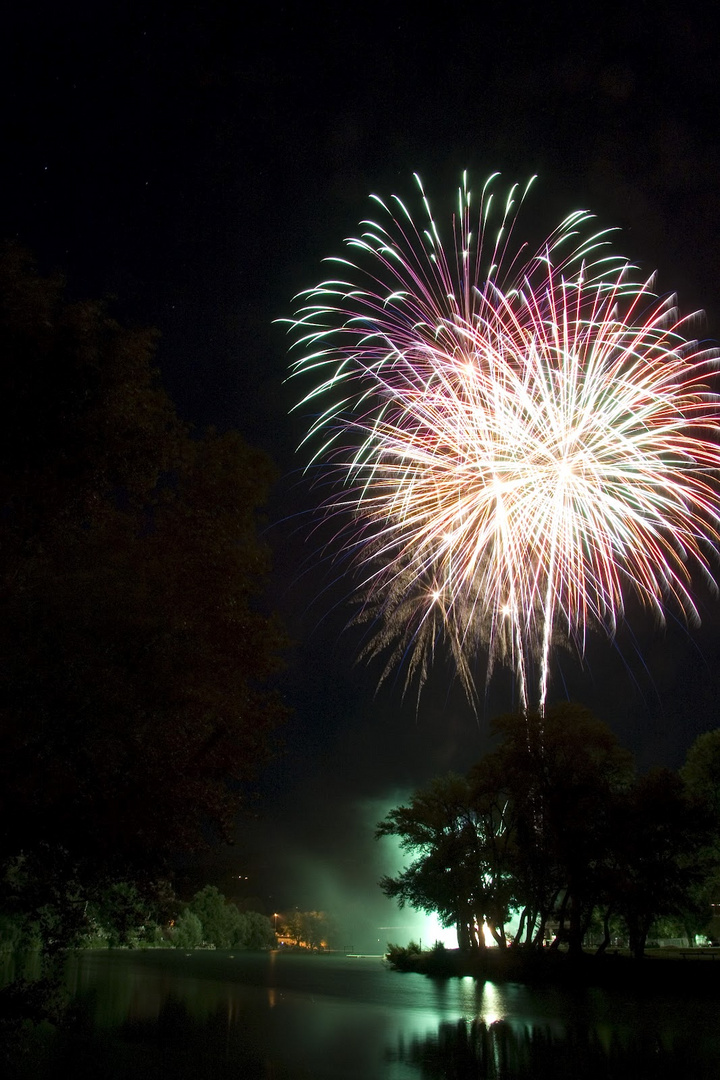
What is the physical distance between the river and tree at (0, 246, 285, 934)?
432 centimetres

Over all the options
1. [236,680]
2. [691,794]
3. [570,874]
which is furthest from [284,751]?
[691,794]

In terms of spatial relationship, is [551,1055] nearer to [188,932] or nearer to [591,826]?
[591,826]

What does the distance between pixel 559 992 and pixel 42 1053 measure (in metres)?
25.9

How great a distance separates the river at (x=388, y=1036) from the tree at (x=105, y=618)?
4323 millimetres

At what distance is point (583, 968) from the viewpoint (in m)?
37.3

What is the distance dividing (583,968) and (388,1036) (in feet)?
69.6

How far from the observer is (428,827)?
51.8m

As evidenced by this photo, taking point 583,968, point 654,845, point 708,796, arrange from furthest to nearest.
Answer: point 708,796 → point 654,845 → point 583,968

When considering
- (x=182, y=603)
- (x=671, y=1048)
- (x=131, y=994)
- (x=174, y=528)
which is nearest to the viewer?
(x=182, y=603)

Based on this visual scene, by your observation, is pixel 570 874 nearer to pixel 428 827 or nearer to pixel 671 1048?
pixel 428 827

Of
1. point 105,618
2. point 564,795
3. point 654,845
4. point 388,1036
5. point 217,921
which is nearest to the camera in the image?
point 105,618

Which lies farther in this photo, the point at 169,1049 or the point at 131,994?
the point at 131,994

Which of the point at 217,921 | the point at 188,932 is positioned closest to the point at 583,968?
the point at 188,932

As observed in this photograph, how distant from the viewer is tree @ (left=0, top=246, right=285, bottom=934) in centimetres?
942
